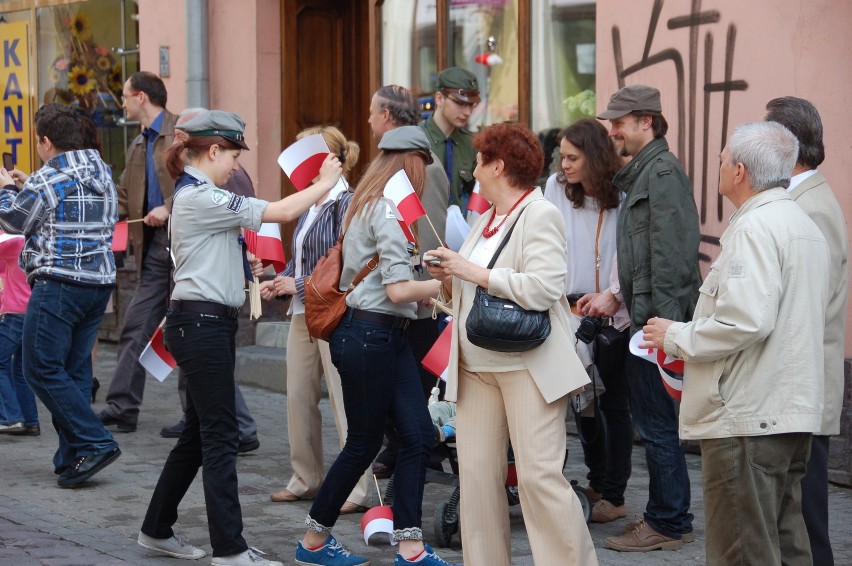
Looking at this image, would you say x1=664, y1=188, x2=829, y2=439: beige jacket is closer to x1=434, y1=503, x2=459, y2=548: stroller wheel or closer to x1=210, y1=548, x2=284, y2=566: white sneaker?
x1=434, y1=503, x2=459, y2=548: stroller wheel

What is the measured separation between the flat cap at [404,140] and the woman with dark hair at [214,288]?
24cm

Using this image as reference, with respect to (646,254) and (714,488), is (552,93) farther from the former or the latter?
(714,488)

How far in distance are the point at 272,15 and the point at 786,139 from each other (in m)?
7.35

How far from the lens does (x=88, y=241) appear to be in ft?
23.5

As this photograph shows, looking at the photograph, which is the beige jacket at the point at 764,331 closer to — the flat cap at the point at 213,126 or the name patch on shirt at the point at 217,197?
the name patch on shirt at the point at 217,197

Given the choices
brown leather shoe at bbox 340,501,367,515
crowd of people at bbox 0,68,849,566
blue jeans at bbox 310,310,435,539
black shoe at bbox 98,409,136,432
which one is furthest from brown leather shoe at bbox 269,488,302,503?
black shoe at bbox 98,409,136,432

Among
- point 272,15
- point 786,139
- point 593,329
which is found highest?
point 272,15

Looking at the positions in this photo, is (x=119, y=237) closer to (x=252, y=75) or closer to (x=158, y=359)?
(x=158, y=359)

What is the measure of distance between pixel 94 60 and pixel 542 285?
9500 mm

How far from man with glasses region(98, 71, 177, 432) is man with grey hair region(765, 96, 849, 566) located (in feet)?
15.3

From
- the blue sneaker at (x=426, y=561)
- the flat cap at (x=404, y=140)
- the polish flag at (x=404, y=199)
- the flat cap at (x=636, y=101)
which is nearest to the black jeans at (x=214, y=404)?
the blue sneaker at (x=426, y=561)

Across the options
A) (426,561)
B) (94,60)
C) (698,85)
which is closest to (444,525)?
(426,561)

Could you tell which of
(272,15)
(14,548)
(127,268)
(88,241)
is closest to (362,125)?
(272,15)

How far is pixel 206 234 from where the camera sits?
5.40 meters
